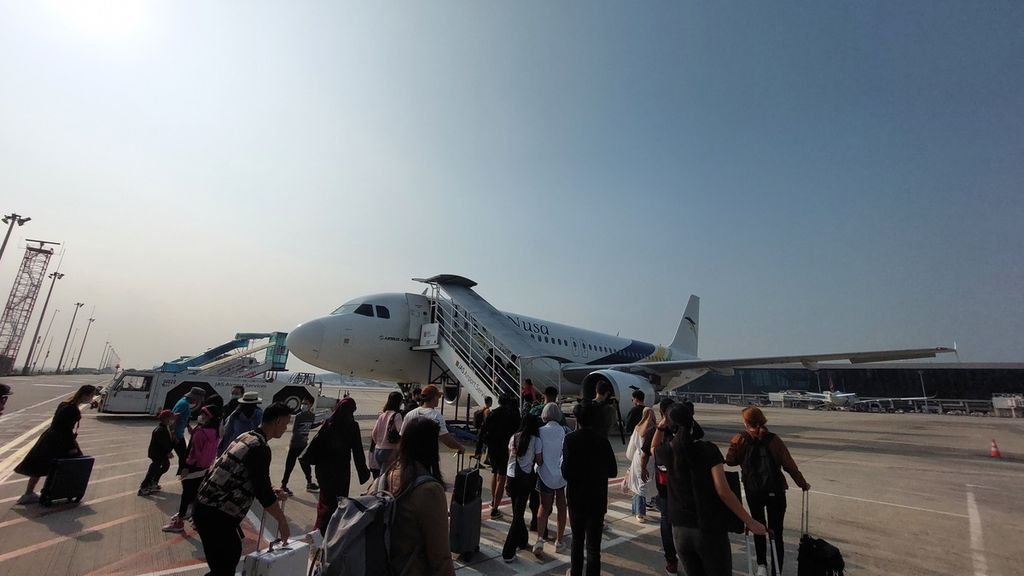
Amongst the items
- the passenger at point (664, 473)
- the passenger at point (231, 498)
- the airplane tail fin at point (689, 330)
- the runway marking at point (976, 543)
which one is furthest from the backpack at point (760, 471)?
the airplane tail fin at point (689, 330)

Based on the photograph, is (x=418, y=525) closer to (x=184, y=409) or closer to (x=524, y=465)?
(x=524, y=465)

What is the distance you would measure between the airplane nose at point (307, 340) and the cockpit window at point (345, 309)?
2.90 ft

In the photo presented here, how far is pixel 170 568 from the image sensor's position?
3869 mm

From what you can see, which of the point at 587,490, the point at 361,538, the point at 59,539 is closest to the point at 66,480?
the point at 59,539

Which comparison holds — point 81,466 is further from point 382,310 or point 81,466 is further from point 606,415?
point 382,310

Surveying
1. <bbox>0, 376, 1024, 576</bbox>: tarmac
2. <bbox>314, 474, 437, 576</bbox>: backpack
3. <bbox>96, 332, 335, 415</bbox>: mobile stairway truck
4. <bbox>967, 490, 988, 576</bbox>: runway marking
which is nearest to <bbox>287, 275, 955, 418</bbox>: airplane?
<bbox>96, 332, 335, 415</bbox>: mobile stairway truck

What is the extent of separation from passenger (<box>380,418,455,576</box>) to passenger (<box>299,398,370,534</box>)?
2.52m

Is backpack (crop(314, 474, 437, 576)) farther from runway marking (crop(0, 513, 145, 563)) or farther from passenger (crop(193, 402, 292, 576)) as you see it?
runway marking (crop(0, 513, 145, 563))

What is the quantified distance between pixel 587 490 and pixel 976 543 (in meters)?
5.13

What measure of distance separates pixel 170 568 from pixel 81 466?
11.0 feet

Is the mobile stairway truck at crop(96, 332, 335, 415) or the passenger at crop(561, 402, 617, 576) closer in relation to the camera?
the passenger at crop(561, 402, 617, 576)

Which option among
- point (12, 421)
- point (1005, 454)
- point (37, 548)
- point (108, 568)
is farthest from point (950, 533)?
point (12, 421)

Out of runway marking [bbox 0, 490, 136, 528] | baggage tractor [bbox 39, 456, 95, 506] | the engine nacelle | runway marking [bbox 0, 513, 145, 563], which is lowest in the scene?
runway marking [bbox 0, 490, 136, 528]

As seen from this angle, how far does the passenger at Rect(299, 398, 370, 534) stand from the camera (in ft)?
14.3
